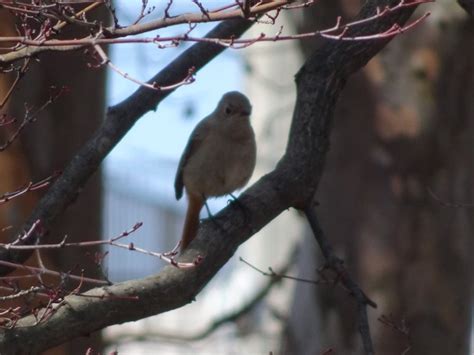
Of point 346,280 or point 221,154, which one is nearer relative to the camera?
point 346,280

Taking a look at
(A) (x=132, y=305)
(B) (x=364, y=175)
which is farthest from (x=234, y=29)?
(B) (x=364, y=175)

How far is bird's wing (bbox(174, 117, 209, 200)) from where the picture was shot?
16.9 feet

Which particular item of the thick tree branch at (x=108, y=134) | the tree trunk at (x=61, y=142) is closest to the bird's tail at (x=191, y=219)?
the tree trunk at (x=61, y=142)

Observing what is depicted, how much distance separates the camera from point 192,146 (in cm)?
518

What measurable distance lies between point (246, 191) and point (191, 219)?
3.91 feet

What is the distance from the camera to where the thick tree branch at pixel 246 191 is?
3.37m

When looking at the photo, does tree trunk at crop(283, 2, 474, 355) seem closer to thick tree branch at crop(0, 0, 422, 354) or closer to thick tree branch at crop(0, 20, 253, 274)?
thick tree branch at crop(0, 20, 253, 274)

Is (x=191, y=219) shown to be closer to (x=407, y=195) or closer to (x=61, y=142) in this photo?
(x=61, y=142)

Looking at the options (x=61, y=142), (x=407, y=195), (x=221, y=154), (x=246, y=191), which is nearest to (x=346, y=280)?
(x=246, y=191)

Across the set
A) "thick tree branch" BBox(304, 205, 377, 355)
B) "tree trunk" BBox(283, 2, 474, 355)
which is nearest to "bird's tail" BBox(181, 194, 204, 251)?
"thick tree branch" BBox(304, 205, 377, 355)

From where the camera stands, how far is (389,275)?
7082 millimetres

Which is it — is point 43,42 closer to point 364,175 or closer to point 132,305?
point 132,305

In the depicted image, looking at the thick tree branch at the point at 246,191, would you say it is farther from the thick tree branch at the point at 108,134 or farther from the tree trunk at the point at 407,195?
the tree trunk at the point at 407,195

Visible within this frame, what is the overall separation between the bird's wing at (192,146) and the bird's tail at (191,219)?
78 millimetres
